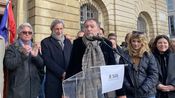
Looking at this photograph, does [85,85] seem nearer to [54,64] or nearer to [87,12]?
[54,64]

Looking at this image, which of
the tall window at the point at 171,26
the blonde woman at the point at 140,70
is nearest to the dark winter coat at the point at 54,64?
the blonde woman at the point at 140,70

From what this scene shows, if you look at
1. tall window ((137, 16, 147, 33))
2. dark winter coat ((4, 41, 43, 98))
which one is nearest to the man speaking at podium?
dark winter coat ((4, 41, 43, 98))

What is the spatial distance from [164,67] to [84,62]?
1994 mm

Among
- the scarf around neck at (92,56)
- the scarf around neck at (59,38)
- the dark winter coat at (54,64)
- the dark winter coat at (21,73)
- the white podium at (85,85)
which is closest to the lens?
the white podium at (85,85)

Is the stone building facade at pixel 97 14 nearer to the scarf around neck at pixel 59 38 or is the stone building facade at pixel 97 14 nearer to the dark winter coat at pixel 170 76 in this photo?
the scarf around neck at pixel 59 38

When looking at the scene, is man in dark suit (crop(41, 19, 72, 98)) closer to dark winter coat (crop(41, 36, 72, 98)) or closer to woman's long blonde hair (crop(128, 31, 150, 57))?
dark winter coat (crop(41, 36, 72, 98))

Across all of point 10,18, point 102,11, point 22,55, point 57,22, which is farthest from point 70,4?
point 22,55

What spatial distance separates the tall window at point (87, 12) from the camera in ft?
40.3

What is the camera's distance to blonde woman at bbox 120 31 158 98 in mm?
3873

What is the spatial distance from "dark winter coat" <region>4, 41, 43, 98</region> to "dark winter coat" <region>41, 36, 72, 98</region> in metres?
0.46

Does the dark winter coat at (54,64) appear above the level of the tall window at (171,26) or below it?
below

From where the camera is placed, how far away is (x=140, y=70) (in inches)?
156

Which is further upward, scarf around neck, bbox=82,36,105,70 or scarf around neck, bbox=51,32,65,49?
scarf around neck, bbox=51,32,65,49

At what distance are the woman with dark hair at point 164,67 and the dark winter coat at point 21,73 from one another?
196 cm
